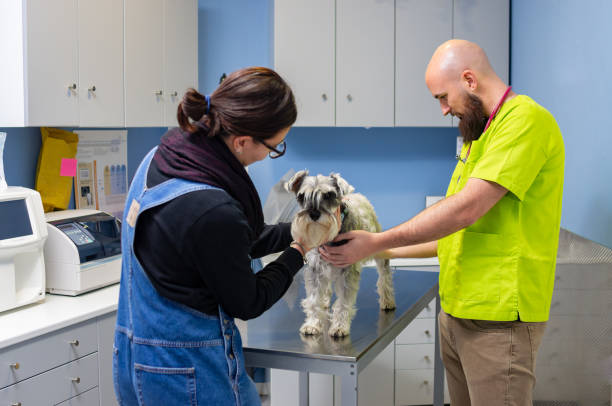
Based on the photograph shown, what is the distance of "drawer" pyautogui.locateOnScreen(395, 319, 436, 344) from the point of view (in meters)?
3.68

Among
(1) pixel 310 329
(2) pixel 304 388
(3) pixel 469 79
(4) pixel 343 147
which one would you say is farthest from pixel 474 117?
(4) pixel 343 147

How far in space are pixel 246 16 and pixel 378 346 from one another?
293cm

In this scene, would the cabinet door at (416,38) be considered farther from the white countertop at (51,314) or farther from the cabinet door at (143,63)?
the white countertop at (51,314)

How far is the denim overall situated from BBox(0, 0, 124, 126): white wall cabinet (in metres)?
1.34

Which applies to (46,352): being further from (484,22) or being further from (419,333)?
(484,22)

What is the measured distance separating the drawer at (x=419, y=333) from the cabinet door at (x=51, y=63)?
212 centimetres

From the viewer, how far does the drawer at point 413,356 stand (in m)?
3.69

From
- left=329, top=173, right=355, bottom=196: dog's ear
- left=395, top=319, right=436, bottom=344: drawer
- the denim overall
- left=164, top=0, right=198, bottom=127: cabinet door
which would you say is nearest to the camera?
the denim overall

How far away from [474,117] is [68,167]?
217 cm

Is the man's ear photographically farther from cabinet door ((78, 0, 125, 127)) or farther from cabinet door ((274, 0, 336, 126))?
cabinet door ((274, 0, 336, 126))

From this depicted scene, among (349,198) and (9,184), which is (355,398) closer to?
(349,198)

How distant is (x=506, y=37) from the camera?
152 inches

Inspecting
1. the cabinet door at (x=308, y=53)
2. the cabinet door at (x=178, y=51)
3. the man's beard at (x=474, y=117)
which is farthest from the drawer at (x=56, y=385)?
the cabinet door at (x=308, y=53)

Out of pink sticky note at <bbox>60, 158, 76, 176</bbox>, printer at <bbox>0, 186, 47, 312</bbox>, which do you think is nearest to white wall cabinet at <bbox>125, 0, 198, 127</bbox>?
pink sticky note at <bbox>60, 158, 76, 176</bbox>
